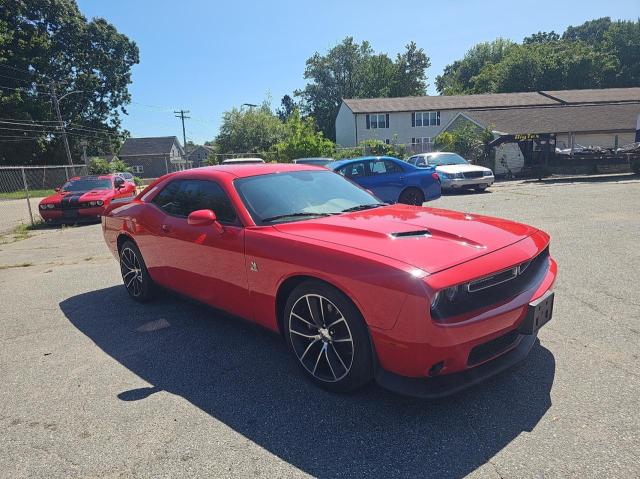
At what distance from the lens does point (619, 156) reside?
1997 centimetres

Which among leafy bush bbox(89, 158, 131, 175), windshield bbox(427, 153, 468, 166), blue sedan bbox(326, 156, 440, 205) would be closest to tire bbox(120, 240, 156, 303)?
blue sedan bbox(326, 156, 440, 205)

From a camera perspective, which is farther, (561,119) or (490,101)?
(490,101)

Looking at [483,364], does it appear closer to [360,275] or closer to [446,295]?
[446,295]

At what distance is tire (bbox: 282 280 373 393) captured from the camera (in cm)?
269

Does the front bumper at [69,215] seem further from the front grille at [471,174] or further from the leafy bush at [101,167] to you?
the leafy bush at [101,167]

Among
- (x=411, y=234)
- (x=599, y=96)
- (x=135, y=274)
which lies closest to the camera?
(x=411, y=234)

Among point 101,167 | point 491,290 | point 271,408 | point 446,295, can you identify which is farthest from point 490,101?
point 271,408

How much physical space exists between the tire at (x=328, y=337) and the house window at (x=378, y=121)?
148 feet

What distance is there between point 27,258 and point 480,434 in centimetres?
898

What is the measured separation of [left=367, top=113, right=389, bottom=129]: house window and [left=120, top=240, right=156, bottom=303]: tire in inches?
1699

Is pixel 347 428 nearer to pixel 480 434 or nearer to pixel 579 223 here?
pixel 480 434

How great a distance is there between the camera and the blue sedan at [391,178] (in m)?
11.1

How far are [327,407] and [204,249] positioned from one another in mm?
1775

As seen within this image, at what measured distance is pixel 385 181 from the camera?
11141 mm
